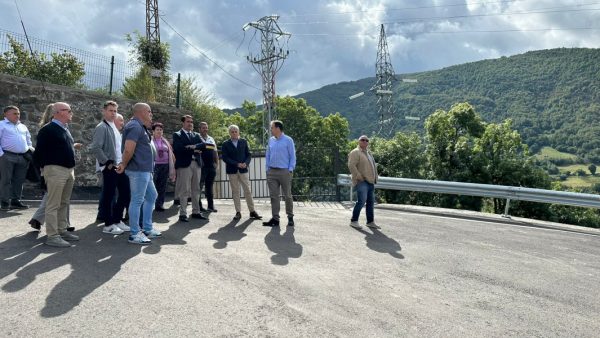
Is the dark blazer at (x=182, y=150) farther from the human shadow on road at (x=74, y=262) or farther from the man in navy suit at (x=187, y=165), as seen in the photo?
the human shadow on road at (x=74, y=262)

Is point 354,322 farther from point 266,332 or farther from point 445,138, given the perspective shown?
point 445,138

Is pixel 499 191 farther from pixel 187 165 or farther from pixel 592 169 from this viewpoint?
pixel 592 169

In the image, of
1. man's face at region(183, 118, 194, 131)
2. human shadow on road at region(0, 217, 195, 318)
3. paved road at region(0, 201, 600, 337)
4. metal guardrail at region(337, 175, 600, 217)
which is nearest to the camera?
paved road at region(0, 201, 600, 337)

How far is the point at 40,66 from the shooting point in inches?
530

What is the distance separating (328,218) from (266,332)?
18.7 feet

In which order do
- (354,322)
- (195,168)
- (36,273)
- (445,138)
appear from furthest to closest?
(445,138), (195,168), (36,273), (354,322)

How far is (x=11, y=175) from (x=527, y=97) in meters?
123

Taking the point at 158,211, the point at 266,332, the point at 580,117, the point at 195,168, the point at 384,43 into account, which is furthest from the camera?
the point at 580,117

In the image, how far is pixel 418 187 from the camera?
11.1 m

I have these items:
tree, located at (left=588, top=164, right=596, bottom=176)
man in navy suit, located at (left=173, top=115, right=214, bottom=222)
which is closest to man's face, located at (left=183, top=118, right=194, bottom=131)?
man in navy suit, located at (left=173, top=115, right=214, bottom=222)

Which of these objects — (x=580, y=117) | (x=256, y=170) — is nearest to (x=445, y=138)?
(x=256, y=170)

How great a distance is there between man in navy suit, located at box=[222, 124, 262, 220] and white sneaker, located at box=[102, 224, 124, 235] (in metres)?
2.37

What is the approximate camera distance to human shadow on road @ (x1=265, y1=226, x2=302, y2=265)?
5.45 metres

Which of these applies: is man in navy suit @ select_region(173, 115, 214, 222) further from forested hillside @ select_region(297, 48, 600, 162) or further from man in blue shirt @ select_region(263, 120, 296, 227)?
forested hillside @ select_region(297, 48, 600, 162)
